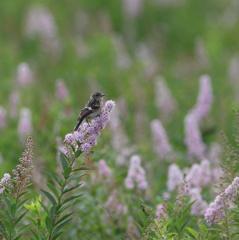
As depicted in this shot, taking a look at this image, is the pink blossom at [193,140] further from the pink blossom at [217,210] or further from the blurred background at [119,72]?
the pink blossom at [217,210]

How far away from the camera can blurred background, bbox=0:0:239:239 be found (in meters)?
7.47

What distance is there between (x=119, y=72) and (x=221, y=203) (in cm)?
808

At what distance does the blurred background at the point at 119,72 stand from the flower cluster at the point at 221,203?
69.0 inches

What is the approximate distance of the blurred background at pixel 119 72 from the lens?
7473 mm

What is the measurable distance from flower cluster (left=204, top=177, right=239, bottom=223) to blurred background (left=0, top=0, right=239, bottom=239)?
175cm

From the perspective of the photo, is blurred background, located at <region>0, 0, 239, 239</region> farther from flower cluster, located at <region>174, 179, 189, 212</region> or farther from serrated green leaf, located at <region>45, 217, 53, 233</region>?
serrated green leaf, located at <region>45, 217, 53, 233</region>

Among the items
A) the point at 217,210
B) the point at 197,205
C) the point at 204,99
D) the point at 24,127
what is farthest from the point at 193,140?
the point at 217,210

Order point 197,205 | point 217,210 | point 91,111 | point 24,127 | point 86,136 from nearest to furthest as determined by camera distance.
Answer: point 86,136
point 91,111
point 217,210
point 197,205
point 24,127

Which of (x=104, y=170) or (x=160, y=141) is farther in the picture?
(x=160, y=141)

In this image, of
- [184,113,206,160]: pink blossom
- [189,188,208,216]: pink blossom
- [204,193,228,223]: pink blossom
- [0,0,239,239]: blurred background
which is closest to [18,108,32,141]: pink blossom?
[0,0,239,239]: blurred background

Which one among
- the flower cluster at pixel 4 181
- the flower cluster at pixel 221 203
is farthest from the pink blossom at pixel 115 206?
the flower cluster at pixel 4 181

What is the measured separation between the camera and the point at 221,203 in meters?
3.95

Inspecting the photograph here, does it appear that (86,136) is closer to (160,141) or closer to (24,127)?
(24,127)

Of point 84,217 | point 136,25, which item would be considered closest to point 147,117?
point 84,217
